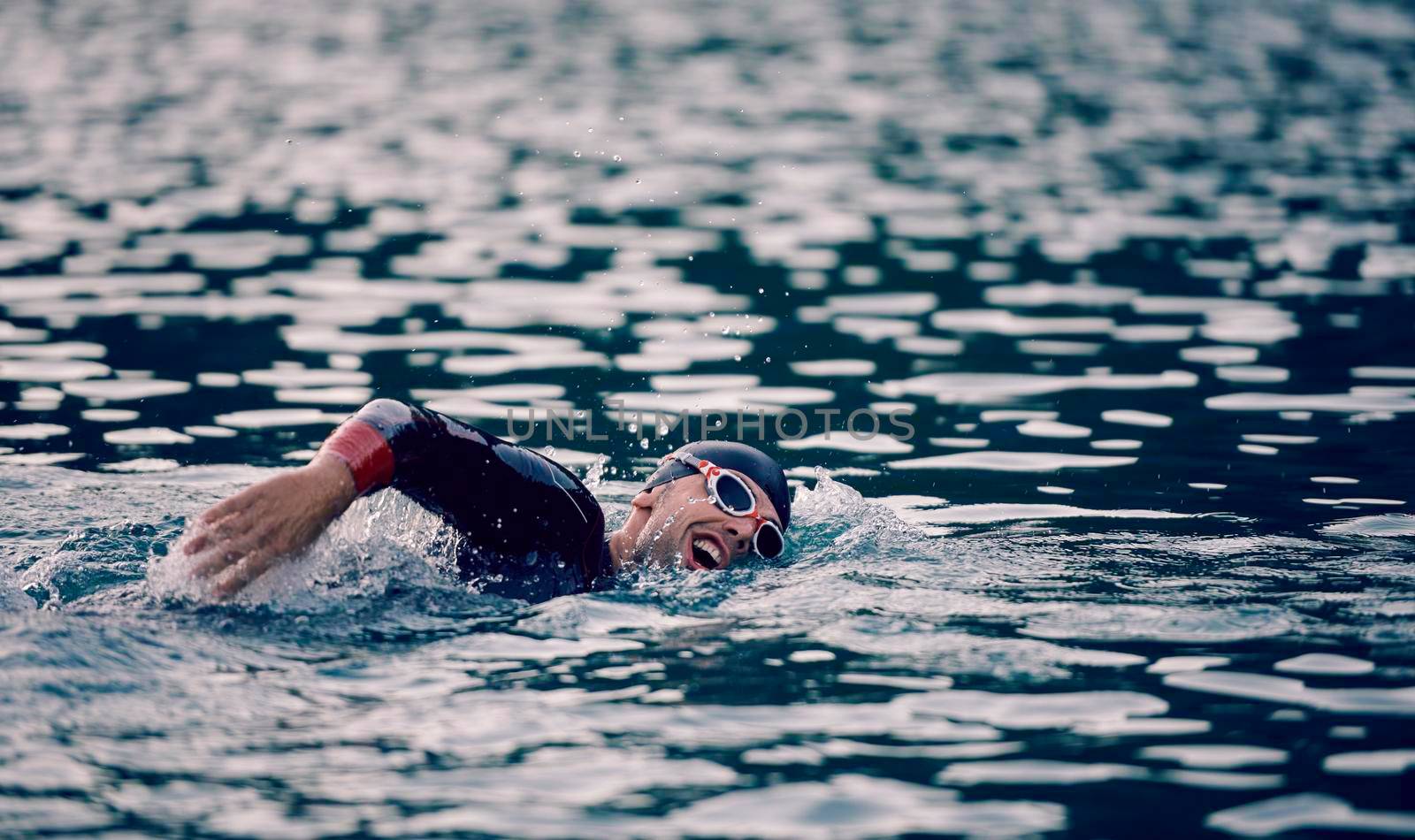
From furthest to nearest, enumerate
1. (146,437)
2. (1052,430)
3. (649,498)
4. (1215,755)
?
(1052,430)
(146,437)
(649,498)
(1215,755)

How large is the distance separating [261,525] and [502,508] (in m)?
1.14

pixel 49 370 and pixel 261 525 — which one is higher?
pixel 49 370

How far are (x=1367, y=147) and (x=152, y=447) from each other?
17.1 m

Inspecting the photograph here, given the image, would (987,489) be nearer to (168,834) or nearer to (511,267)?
(168,834)

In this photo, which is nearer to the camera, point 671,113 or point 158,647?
point 158,647

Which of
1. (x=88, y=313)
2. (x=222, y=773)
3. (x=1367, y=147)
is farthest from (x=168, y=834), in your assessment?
(x=1367, y=147)

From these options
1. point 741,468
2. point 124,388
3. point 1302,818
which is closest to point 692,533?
point 741,468

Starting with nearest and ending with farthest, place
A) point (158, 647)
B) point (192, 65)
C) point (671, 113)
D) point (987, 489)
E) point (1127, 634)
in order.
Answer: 1. point (158, 647)
2. point (1127, 634)
3. point (987, 489)
4. point (671, 113)
5. point (192, 65)

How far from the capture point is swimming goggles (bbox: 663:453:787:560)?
7.33 meters

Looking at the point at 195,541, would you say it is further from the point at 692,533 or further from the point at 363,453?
the point at 692,533

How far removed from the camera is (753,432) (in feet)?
34.6

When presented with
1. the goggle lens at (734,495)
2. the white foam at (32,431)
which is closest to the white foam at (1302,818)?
the goggle lens at (734,495)

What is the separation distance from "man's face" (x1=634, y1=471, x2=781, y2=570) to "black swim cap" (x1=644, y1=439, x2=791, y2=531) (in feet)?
0.44

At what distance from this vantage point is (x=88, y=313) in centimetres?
1289
